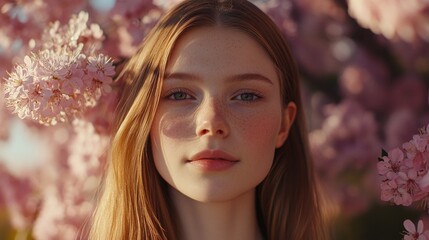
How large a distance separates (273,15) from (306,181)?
0.85 meters

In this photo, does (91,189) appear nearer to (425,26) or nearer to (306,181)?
(306,181)

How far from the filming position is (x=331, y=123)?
4820mm

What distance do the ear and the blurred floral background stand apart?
0.27m

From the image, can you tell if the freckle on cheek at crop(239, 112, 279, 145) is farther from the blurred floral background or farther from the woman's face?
the blurred floral background

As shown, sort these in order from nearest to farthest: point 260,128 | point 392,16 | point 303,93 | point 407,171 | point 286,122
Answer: point 407,171 < point 260,128 < point 286,122 < point 392,16 < point 303,93

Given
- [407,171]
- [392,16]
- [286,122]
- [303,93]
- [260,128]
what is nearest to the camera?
[407,171]

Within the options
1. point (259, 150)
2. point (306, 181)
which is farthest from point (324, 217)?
point (259, 150)

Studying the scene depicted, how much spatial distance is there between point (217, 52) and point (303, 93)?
2087mm

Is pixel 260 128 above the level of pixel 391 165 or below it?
above

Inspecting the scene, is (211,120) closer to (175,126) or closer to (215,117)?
(215,117)

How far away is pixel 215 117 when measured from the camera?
7.66ft

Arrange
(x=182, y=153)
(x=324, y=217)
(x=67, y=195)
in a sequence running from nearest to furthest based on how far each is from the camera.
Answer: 1. (x=182, y=153)
2. (x=324, y=217)
3. (x=67, y=195)

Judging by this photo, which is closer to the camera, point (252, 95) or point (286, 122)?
point (252, 95)

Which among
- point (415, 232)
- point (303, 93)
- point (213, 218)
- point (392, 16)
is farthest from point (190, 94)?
point (303, 93)
